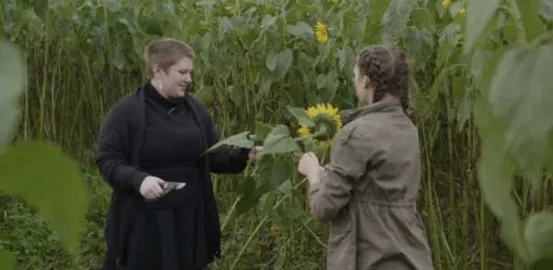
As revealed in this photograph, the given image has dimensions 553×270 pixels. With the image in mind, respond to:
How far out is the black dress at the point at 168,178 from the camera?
313 cm

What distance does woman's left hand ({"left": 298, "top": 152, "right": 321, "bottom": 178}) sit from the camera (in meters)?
2.63

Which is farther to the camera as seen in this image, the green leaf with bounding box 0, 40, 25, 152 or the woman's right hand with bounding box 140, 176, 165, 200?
the woman's right hand with bounding box 140, 176, 165, 200

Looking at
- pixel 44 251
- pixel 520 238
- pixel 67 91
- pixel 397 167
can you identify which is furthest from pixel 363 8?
pixel 520 238

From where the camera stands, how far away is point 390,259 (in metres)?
2.59

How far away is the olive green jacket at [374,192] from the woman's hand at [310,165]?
21 millimetres

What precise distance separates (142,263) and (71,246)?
2960mm

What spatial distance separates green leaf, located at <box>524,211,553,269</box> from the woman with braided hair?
218 cm

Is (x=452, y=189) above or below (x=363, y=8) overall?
below

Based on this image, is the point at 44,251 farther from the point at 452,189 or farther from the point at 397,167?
the point at 397,167

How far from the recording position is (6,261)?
0.36 m

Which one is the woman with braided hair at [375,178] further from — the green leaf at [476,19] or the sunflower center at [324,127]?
the green leaf at [476,19]

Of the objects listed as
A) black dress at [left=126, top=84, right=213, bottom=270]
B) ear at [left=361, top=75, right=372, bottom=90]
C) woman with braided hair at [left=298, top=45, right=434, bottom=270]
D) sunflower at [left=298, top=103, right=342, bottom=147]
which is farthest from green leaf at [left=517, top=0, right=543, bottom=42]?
black dress at [left=126, top=84, right=213, bottom=270]

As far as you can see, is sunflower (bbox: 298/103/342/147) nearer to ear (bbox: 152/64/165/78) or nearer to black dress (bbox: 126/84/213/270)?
black dress (bbox: 126/84/213/270)

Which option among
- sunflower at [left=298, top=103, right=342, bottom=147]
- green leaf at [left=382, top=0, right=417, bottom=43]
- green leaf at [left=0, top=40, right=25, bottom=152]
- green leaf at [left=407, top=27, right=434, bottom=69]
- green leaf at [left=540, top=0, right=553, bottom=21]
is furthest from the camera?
green leaf at [left=407, top=27, right=434, bottom=69]
